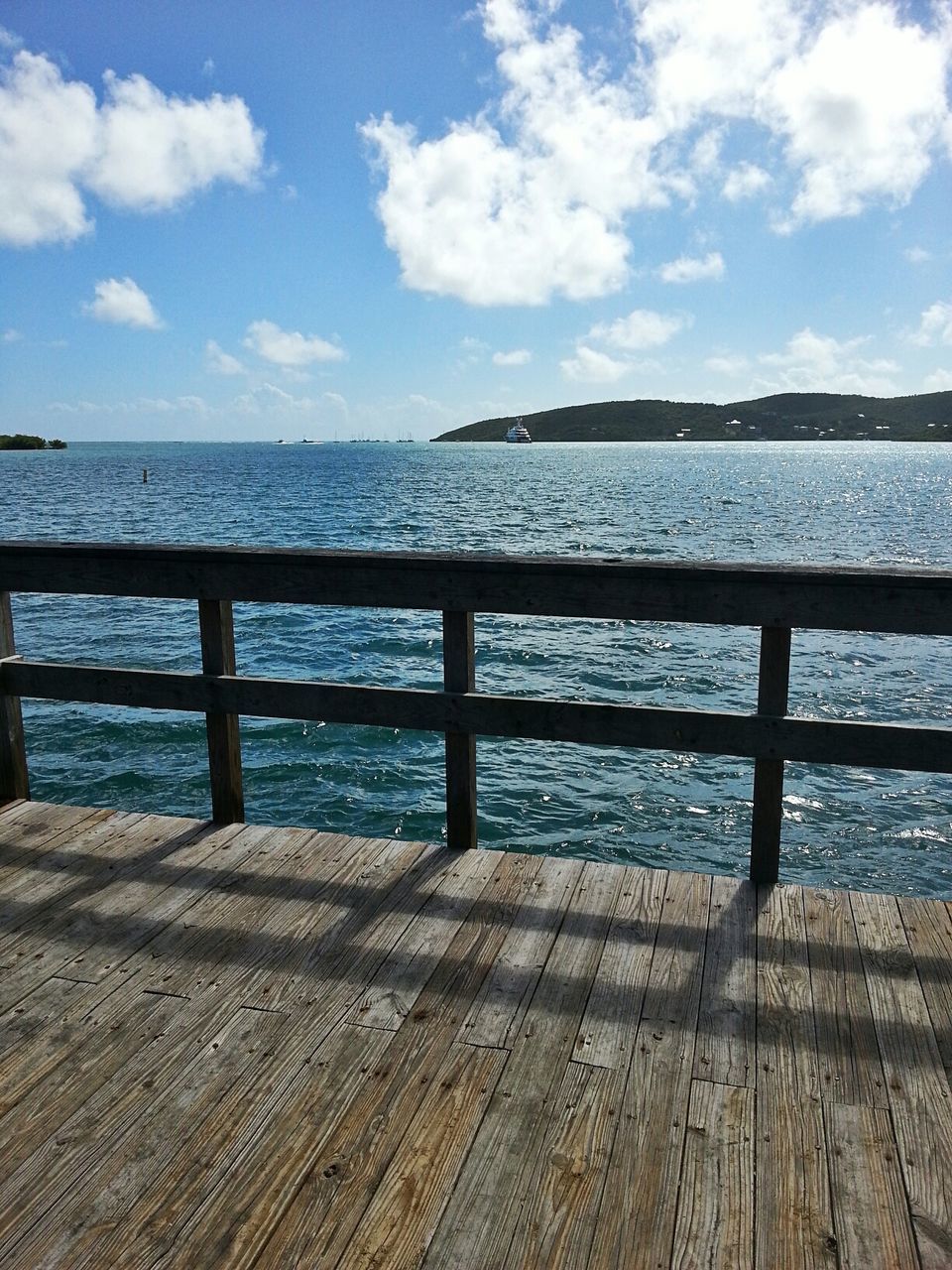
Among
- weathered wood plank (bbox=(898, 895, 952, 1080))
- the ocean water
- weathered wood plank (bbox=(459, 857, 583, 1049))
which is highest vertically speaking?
weathered wood plank (bbox=(459, 857, 583, 1049))

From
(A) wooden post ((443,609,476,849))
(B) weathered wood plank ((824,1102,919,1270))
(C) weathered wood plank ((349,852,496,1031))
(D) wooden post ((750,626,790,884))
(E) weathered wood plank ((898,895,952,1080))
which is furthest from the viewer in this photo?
(A) wooden post ((443,609,476,849))

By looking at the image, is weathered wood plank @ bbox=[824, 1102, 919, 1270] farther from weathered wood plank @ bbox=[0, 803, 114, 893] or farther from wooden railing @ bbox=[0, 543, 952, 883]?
weathered wood plank @ bbox=[0, 803, 114, 893]

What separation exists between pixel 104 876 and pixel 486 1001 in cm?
163

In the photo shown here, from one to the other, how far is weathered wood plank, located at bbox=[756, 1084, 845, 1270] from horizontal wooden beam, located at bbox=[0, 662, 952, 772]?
1.20 meters

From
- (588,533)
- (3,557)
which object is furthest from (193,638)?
(588,533)

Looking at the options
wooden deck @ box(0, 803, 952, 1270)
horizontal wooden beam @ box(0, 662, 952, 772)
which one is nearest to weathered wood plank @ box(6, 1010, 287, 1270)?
wooden deck @ box(0, 803, 952, 1270)

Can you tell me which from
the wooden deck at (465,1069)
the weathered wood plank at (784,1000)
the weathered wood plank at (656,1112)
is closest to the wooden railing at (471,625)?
the weathered wood plank at (784,1000)

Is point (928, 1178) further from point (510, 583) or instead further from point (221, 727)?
point (221, 727)

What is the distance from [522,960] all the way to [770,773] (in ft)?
3.60

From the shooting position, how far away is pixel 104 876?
3463 mm

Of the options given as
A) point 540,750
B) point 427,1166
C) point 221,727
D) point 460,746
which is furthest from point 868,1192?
point 540,750

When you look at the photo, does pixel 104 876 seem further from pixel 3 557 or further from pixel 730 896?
pixel 730 896

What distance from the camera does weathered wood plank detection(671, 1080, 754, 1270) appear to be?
178 cm

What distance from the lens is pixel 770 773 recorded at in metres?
3.27
